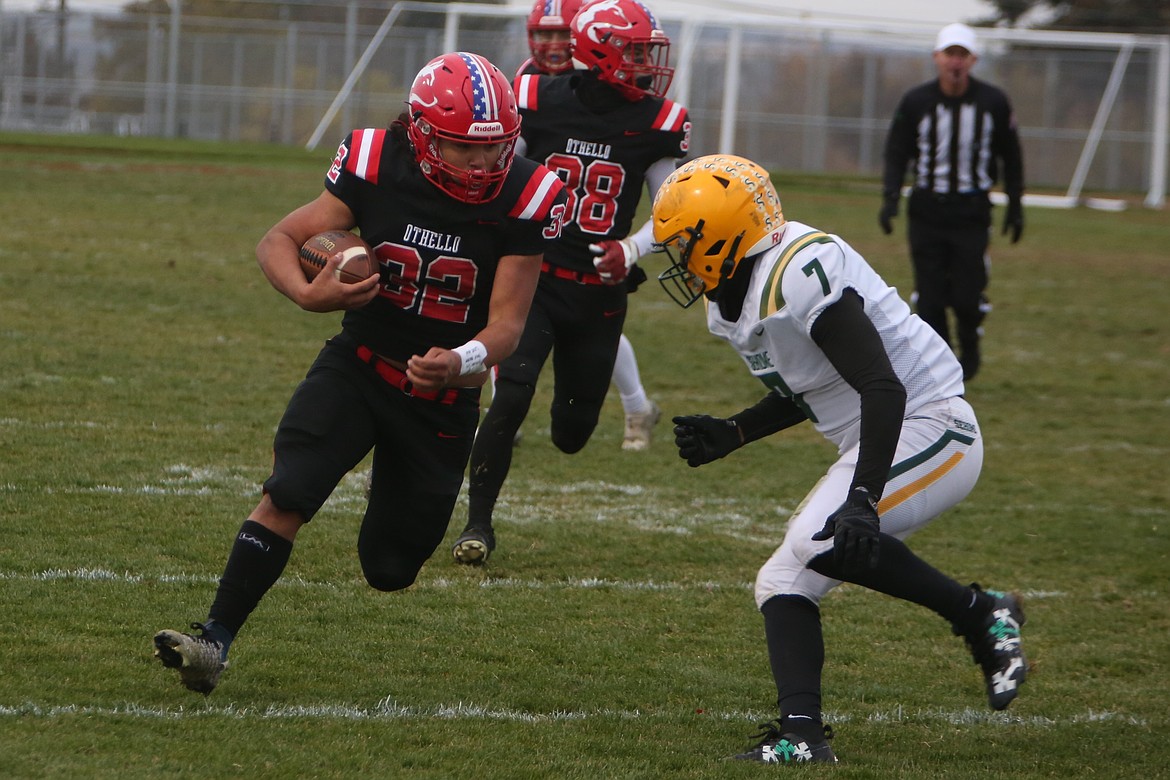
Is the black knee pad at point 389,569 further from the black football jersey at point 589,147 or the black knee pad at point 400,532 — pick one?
the black football jersey at point 589,147

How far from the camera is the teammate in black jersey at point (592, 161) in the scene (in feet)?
18.1

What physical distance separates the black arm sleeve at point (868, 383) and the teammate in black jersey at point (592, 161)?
198 centimetres

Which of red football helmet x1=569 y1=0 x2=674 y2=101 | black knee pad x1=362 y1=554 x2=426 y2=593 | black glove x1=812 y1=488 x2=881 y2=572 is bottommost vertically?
black knee pad x1=362 y1=554 x2=426 y2=593

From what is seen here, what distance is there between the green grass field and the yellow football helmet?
117cm

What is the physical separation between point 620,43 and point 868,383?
2.54m

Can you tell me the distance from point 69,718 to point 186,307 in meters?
6.57

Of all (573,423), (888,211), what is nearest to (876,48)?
(888,211)

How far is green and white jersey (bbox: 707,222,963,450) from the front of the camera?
3.51 meters

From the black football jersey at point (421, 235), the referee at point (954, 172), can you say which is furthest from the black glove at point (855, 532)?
the referee at point (954, 172)

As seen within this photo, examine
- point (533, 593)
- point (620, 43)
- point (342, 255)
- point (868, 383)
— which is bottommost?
point (533, 593)

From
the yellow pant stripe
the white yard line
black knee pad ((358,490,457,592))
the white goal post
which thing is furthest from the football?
the white goal post

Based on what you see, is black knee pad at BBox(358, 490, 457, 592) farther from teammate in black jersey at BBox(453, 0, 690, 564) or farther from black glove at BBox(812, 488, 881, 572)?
teammate in black jersey at BBox(453, 0, 690, 564)

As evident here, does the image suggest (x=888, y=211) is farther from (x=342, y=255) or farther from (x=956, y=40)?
(x=342, y=255)

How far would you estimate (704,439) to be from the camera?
4000 mm
